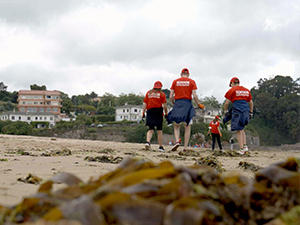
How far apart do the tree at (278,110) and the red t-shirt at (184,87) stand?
5712 cm

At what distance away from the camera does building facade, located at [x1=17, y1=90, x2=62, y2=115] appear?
87.4 metres

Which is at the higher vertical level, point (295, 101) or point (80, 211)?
point (295, 101)

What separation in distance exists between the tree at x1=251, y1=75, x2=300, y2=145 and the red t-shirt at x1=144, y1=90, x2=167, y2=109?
56.8 metres

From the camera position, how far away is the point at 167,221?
1.04 metres

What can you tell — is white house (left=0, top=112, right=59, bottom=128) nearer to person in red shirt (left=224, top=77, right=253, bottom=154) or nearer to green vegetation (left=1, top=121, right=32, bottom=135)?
green vegetation (left=1, top=121, right=32, bottom=135)

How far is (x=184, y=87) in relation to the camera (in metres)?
7.94

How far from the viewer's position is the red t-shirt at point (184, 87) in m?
7.92

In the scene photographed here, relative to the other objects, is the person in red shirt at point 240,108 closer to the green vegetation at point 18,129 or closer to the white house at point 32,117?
the green vegetation at point 18,129

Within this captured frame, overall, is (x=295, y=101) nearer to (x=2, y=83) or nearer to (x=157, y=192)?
(x=157, y=192)

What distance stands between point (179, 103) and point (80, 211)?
7.09 metres

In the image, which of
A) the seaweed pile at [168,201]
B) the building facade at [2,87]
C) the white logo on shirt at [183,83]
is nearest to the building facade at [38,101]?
the building facade at [2,87]

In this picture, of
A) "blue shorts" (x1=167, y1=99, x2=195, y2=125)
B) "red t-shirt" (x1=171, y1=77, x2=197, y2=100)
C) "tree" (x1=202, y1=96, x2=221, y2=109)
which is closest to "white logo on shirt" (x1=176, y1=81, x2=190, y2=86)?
"red t-shirt" (x1=171, y1=77, x2=197, y2=100)

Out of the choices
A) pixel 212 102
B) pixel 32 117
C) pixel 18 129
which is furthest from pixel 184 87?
pixel 212 102

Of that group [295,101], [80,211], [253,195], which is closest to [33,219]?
[80,211]
